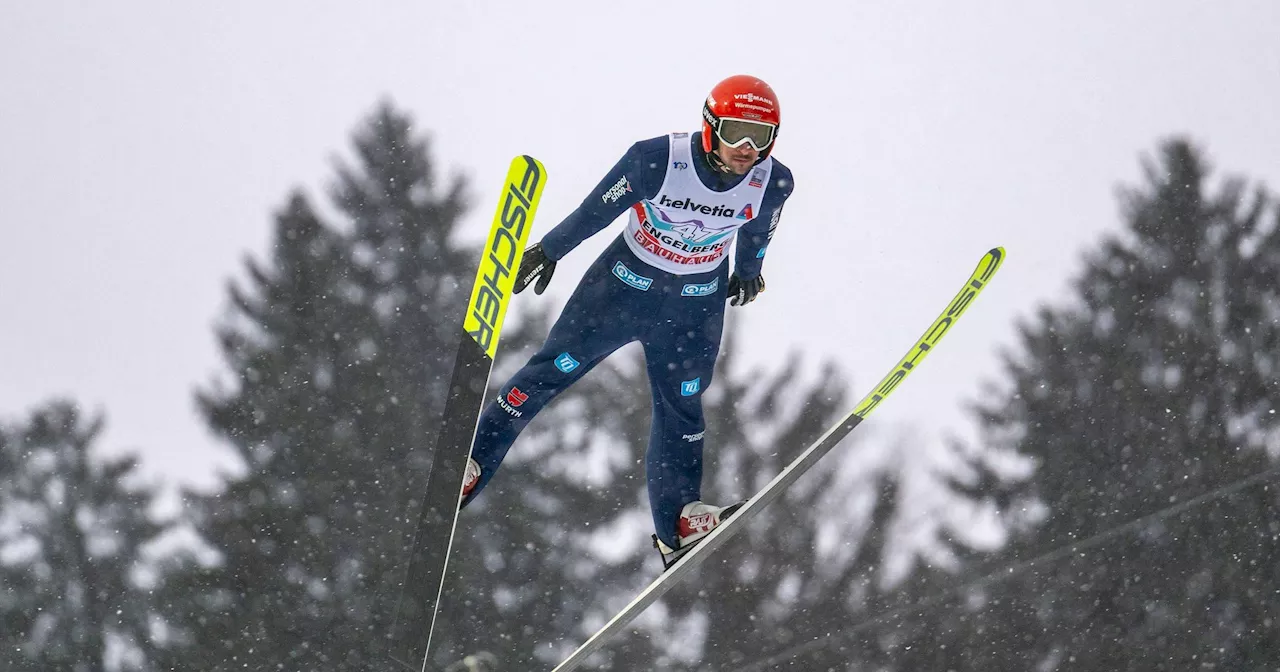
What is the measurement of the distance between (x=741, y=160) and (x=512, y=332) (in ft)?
28.3

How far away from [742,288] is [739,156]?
687 millimetres

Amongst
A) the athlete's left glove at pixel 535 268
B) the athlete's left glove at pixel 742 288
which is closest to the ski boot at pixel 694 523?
the athlete's left glove at pixel 742 288

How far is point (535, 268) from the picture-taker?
417cm

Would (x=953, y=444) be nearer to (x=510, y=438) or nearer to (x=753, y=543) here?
(x=753, y=543)

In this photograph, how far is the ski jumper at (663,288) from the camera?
13.5 ft

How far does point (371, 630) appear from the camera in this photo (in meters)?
10.9

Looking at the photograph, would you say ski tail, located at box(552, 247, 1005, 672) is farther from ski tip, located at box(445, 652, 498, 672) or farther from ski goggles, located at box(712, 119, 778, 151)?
ski goggles, located at box(712, 119, 778, 151)

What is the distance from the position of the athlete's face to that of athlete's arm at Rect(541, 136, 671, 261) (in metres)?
0.21

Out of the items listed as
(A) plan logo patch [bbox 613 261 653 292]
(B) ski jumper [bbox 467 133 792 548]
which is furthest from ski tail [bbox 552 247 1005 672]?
(A) plan logo patch [bbox 613 261 653 292]

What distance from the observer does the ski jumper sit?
4.12 m

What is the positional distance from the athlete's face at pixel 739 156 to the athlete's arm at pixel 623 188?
21cm

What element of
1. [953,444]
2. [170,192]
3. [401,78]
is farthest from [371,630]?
[170,192]

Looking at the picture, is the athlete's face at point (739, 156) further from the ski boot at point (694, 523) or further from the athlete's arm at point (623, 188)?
the ski boot at point (694, 523)

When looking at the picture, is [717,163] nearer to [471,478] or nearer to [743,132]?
[743,132]
